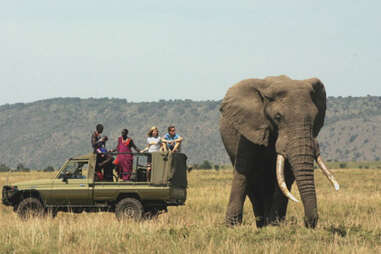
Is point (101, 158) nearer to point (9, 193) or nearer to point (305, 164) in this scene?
point (9, 193)

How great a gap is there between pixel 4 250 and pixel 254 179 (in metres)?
4.94

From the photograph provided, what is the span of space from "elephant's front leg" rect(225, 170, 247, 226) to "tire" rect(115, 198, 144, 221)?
3.30 m

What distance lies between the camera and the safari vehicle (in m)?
16.1

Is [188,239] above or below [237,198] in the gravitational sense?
below

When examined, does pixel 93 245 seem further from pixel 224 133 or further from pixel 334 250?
pixel 224 133

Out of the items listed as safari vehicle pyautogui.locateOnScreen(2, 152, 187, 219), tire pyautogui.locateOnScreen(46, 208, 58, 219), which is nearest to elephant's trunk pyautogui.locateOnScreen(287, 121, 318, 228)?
safari vehicle pyautogui.locateOnScreen(2, 152, 187, 219)

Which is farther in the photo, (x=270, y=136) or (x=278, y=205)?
(x=278, y=205)

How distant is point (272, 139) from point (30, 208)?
6.55 m

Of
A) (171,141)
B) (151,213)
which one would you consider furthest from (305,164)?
(171,141)

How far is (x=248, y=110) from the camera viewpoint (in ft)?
41.6

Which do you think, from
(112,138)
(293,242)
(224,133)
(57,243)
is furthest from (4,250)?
(112,138)

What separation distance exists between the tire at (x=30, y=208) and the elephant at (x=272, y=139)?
15.7 feet

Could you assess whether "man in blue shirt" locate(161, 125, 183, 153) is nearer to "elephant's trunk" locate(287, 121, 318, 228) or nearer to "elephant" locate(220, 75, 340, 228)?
"elephant" locate(220, 75, 340, 228)

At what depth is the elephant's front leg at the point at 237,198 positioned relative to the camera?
13048 mm
